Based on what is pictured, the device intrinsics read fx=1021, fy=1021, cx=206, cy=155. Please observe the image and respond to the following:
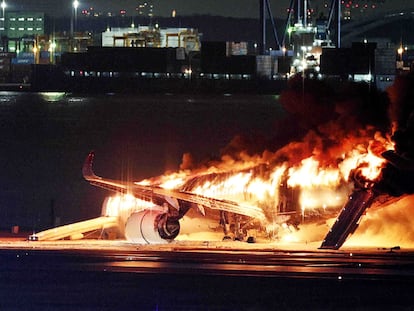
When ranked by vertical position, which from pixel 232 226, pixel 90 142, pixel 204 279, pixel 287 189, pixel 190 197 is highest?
pixel 287 189

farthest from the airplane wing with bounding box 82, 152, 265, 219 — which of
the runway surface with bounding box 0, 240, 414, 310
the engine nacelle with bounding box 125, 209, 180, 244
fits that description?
the runway surface with bounding box 0, 240, 414, 310

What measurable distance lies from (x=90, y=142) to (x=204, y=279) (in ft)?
269

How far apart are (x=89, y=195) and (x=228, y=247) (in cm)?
3052

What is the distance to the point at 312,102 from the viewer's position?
1088 inches

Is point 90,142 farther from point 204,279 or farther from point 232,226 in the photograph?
point 204,279

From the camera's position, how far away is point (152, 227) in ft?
80.2

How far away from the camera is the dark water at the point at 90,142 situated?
47938mm

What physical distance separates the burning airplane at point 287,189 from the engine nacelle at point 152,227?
0.02m

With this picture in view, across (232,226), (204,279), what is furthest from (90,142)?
(204,279)

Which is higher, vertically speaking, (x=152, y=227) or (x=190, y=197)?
(x=190, y=197)

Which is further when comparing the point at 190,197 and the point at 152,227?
the point at 152,227

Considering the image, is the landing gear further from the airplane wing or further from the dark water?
the dark water

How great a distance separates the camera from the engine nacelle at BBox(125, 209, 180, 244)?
24234 mm

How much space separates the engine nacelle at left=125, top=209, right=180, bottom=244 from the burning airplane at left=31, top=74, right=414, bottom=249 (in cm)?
2
